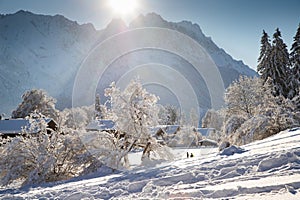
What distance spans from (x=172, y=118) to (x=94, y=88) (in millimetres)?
123532

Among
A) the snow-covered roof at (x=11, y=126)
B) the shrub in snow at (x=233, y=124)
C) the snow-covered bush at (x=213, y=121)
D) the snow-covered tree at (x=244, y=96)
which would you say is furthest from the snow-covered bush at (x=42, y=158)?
the snow-covered bush at (x=213, y=121)

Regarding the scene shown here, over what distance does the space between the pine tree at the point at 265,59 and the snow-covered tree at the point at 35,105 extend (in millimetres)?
30954

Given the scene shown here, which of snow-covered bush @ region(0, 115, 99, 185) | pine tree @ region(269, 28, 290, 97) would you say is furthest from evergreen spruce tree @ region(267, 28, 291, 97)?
snow-covered bush @ region(0, 115, 99, 185)

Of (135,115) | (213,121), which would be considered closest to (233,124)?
(135,115)

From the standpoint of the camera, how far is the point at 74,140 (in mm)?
14836

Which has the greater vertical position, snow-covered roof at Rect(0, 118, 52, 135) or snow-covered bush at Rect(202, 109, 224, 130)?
snow-covered bush at Rect(202, 109, 224, 130)

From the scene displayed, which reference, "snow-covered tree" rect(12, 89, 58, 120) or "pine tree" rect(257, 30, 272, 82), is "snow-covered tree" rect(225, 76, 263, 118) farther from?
"snow-covered tree" rect(12, 89, 58, 120)

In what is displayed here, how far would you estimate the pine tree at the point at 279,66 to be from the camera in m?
29.3

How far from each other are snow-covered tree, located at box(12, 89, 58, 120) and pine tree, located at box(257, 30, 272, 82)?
31.0 m

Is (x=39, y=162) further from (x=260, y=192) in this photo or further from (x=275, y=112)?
(x=275, y=112)

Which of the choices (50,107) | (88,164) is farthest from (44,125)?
(50,107)

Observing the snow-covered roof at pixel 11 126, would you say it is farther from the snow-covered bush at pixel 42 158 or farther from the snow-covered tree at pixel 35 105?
Result: the snow-covered bush at pixel 42 158

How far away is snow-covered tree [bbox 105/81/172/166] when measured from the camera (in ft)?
52.6

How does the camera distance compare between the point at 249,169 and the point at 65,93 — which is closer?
the point at 249,169
